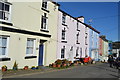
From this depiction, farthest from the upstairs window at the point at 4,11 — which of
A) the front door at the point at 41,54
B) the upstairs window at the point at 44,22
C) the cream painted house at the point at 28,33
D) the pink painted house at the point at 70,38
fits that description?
the pink painted house at the point at 70,38

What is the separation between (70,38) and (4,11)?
1251cm

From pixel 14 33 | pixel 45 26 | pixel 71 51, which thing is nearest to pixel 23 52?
pixel 14 33

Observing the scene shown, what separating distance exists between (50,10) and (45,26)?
6.95ft

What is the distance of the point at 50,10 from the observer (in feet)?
57.5

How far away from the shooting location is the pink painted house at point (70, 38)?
19766mm

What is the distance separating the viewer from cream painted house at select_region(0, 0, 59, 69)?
1180 centimetres

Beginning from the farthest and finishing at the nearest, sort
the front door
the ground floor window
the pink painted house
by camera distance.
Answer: the pink painted house < the front door < the ground floor window

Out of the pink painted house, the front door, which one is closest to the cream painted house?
the front door

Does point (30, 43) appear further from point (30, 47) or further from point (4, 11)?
point (4, 11)

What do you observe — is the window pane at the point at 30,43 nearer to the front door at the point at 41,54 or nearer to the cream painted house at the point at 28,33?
the cream painted house at the point at 28,33

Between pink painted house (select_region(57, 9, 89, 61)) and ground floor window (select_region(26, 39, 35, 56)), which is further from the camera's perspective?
pink painted house (select_region(57, 9, 89, 61))

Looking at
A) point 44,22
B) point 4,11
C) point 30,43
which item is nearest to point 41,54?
point 30,43

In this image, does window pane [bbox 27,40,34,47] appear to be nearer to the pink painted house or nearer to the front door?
the front door

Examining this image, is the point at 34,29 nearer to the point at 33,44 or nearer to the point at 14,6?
the point at 33,44
